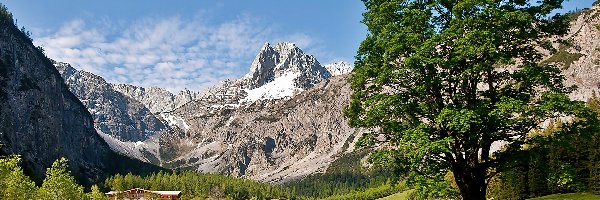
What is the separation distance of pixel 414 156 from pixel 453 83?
3.57m

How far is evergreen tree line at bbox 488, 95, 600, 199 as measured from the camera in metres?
16.8

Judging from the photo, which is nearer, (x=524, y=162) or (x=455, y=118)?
(x=455, y=118)

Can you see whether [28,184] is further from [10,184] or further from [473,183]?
[473,183]

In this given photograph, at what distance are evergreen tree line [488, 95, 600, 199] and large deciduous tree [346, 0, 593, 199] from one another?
25.6 inches

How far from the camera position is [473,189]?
1820cm

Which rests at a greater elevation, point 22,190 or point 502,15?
point 502,15

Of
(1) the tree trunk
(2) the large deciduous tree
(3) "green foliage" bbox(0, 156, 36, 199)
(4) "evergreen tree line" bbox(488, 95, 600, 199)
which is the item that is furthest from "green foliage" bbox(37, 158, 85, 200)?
(4) "evergreen tree line" bbox(488, 95, 600, 199)

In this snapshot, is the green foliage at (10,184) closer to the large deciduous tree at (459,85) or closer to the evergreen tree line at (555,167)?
the large deciduous tree at (459,85)

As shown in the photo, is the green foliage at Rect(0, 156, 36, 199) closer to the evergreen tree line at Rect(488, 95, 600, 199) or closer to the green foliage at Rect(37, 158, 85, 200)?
the green foliage at Rect(37, 158, 85, 200)

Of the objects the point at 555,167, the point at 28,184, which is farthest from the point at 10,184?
the point at 555,167

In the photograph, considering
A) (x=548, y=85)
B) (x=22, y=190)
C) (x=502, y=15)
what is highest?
(x=502, y=15)

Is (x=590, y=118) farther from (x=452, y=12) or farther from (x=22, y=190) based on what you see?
(x=22, y=190)

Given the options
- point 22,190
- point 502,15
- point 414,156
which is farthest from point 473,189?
point 22,190

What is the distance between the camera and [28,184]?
113 feet
